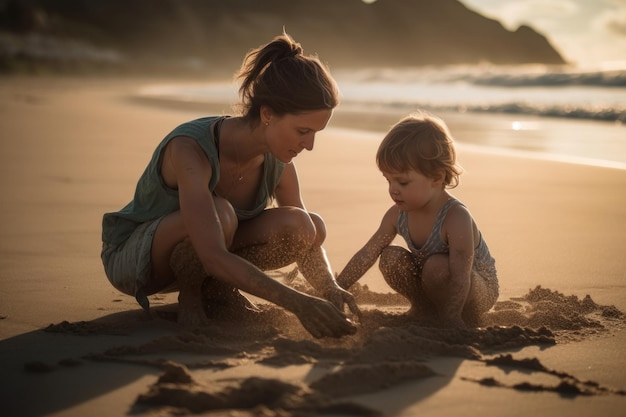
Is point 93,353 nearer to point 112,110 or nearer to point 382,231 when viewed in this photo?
point 382,231

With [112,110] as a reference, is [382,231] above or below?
below

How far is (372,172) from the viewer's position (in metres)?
7.63

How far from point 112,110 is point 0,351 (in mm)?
12119

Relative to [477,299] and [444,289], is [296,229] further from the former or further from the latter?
[477,299]

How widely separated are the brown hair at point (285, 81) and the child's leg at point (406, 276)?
0.73 m

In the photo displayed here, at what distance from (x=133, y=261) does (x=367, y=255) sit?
41.6 inches

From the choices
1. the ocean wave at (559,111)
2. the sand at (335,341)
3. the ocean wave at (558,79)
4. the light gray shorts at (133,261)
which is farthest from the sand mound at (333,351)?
the ocean wave at (558,79)

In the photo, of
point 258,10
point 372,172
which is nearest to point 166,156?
point 372,172

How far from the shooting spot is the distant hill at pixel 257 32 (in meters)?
63.0

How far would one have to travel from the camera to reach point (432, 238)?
3518mm

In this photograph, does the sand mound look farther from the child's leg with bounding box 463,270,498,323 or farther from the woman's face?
the woman's face

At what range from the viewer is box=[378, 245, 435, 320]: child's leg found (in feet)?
11.6

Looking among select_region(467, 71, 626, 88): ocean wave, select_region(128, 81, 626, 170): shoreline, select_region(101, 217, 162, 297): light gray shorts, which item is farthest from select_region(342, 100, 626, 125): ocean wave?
select_region(101, 217, 162, 297): light gray shorts

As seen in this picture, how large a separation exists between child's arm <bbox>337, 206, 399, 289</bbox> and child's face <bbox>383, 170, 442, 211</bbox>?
228 millimetres
